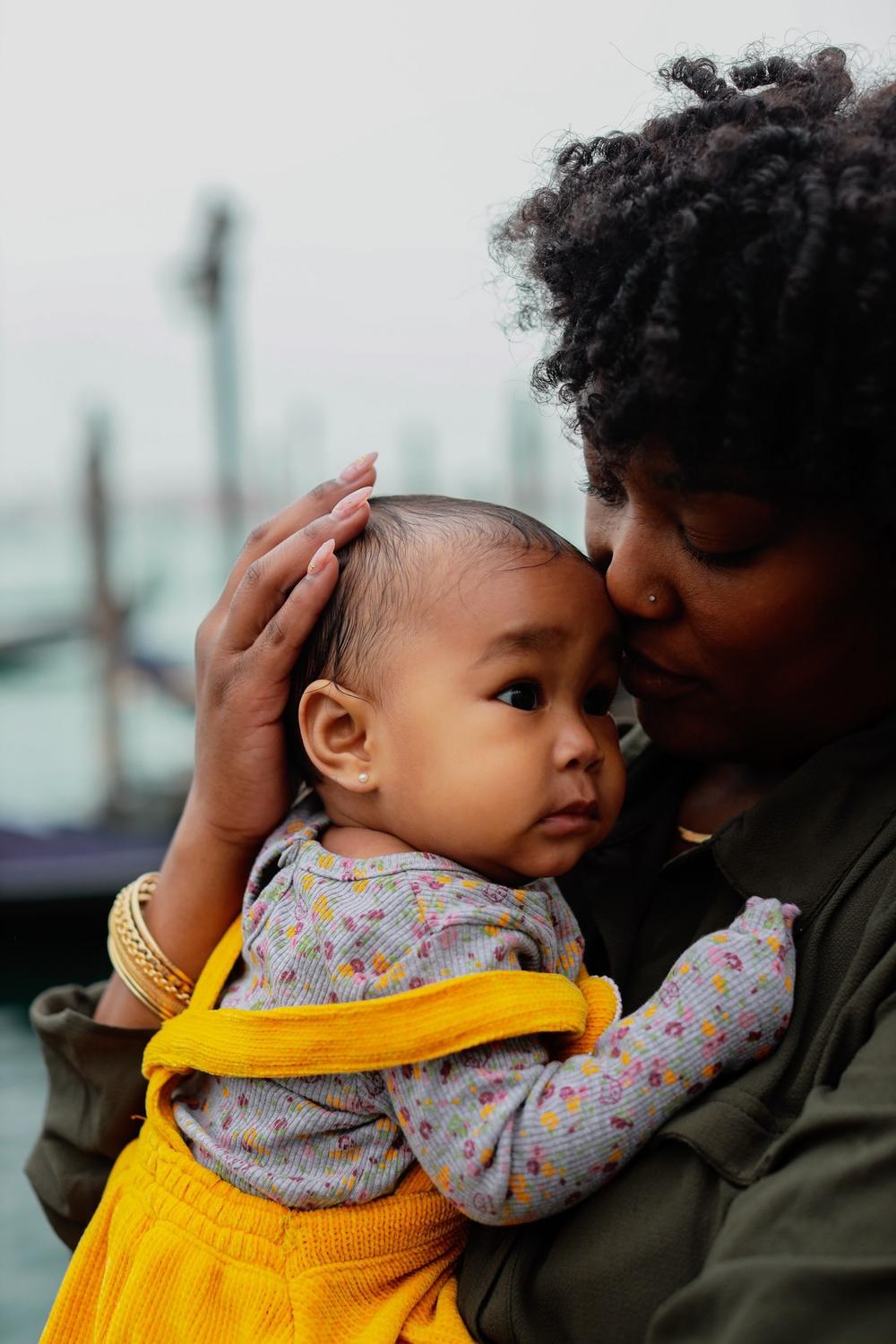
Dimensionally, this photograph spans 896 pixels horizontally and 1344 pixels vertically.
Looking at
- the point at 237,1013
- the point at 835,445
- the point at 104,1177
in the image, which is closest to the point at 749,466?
the point at 835,445

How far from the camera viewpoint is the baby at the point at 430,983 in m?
1.29

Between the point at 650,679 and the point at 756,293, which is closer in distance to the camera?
the point at 756,293

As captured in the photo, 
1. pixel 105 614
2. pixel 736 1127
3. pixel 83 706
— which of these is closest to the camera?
pixel 736 1127

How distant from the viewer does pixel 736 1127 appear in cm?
124

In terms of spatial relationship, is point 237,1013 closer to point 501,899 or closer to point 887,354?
point 501,899

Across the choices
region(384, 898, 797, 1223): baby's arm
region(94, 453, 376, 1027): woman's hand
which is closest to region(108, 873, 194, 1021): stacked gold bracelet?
region(94, 453, 376, 1027): woman's hand

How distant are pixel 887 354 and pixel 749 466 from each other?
18 cm

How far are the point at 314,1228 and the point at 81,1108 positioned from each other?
59 centimetres

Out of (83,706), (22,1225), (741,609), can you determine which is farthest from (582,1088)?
(83,706)

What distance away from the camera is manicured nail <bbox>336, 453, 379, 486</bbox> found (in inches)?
68.4

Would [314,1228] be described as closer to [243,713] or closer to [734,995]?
[734,995]

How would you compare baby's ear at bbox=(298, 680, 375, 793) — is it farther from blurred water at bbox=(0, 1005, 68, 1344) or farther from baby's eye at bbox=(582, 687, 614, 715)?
blurred water at bbox=(0, 1005, 68, 1344)

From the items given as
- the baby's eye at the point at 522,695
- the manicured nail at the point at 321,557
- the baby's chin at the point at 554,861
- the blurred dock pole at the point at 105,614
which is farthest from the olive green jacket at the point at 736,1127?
the blurred dock pole at the point at 105,614

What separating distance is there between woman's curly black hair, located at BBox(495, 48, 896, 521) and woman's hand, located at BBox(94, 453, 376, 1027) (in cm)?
39
